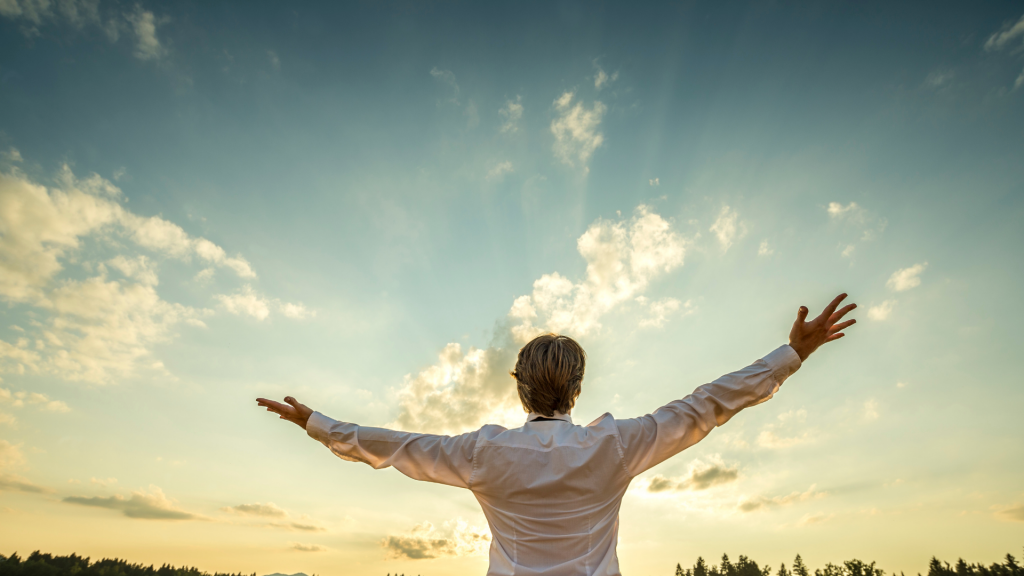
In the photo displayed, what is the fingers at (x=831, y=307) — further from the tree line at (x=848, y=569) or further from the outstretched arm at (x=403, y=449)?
the tree line at (x=848, y=569)

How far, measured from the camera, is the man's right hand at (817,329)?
13.1 feet

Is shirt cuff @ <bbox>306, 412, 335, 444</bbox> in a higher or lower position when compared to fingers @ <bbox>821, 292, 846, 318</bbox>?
lower

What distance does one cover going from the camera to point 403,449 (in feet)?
11.9

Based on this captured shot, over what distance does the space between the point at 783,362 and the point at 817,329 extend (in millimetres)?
591

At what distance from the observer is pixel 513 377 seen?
4.16 m

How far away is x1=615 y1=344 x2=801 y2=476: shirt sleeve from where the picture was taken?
3.37 m

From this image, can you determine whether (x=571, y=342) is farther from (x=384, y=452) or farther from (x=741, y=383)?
(x=384, y=452)

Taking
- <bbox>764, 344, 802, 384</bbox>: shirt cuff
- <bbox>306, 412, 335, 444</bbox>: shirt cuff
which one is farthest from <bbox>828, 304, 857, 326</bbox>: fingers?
<bbox>306, 412, 335, 444</bbox>: shirt cuff

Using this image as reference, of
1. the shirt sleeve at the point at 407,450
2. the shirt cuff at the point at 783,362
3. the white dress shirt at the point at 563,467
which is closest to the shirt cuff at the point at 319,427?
the shirt sleeve at the point at 407,450

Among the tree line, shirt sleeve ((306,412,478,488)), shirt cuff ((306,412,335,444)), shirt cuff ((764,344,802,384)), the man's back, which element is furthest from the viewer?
the tree line

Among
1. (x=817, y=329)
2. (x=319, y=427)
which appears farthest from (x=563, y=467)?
(x=817, y=329)

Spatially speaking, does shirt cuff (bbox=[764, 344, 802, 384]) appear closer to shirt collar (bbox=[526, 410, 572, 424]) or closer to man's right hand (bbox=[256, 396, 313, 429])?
shirt collar (bbox=[526, 410, 572, 424])

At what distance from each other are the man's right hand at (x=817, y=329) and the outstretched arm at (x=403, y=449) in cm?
286

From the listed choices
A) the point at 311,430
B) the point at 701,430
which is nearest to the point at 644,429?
the point at 701,430
